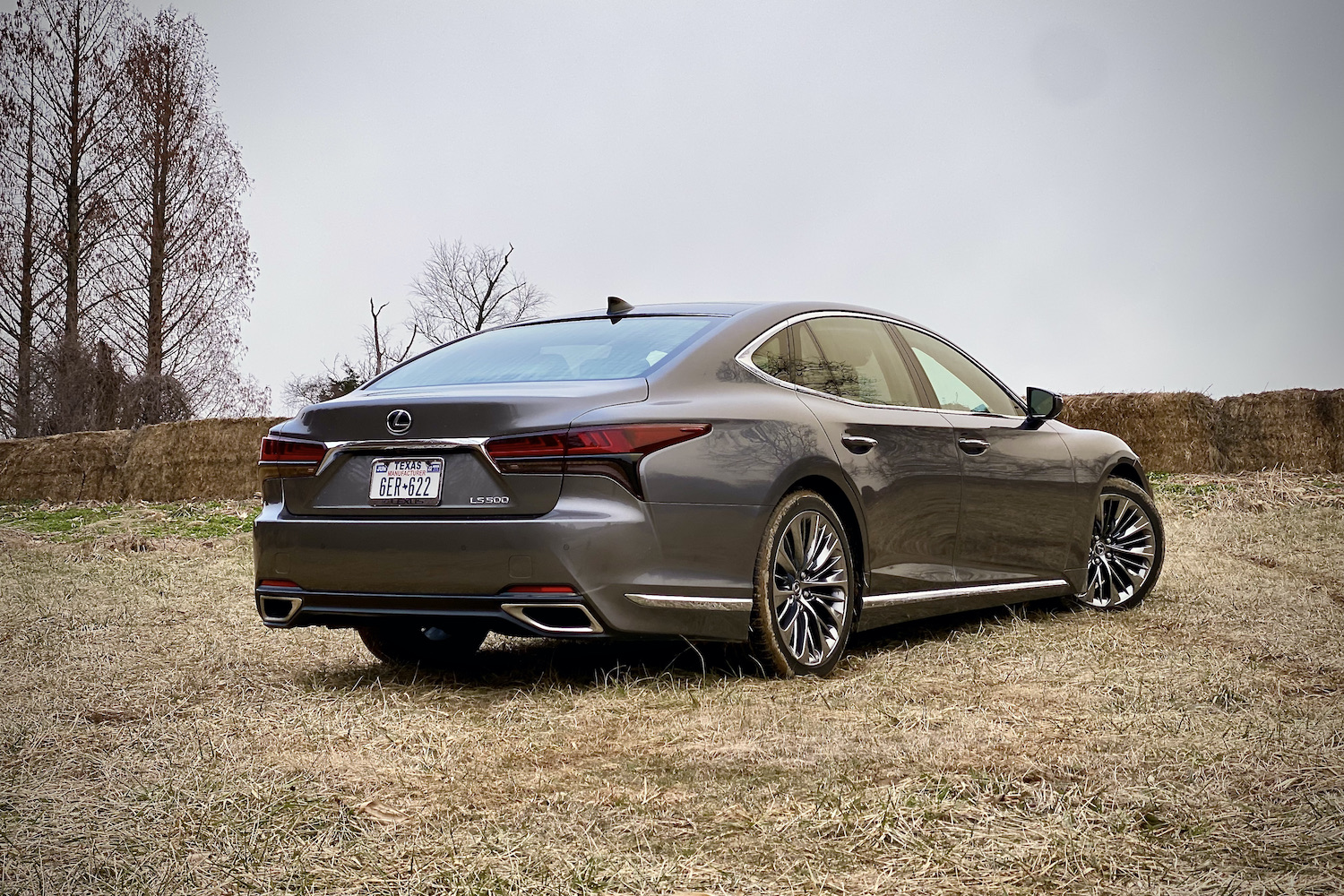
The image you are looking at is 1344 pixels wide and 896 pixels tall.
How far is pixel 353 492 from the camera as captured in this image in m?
4.54

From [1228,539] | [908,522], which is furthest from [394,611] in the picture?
[1228,539]

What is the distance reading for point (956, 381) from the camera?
245 inches

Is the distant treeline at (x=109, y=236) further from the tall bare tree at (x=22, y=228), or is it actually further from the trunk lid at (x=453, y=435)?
the trunk lid at (x=453, y=435)

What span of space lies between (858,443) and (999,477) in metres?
1.20

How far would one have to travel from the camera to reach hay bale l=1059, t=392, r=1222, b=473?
593 inches

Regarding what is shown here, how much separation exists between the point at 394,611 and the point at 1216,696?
2.78 metres

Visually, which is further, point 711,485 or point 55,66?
point 55,66

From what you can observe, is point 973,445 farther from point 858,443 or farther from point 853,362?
point 858,443

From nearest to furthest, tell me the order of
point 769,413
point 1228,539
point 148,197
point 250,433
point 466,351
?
point 769,413, point 466,351, point 1228,539, point 250,433, point 148,197

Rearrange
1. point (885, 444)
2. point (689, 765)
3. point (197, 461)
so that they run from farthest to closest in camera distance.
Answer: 1. point (197, 461)
2. point (885, 444)
3. point (689, 765)

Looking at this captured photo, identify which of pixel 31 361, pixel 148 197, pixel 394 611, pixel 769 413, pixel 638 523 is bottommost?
pixel 394 611

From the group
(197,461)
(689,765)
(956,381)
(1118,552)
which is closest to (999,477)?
(956,381)

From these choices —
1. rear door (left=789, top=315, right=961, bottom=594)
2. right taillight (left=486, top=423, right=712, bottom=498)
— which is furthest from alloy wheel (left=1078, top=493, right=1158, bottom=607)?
right taillight (left=486, top=423, right=712, bottom=498)

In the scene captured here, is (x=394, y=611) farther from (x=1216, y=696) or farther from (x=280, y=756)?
(x=1216, y=696)
